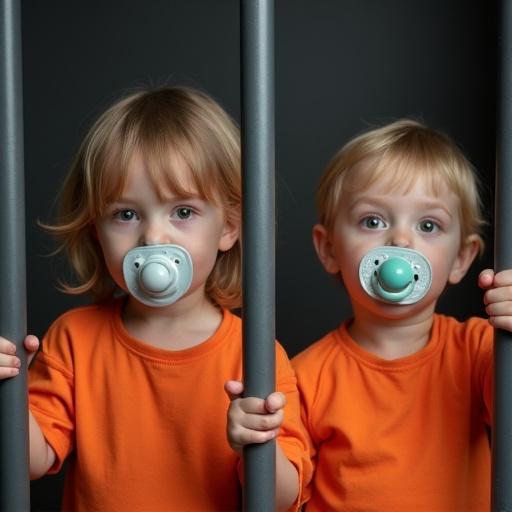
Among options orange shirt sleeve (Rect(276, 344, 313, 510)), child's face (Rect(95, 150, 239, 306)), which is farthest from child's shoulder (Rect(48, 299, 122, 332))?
orange shirt sleeve (Rect(276, 344, 313, 510))

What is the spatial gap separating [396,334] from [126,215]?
38 centimetres

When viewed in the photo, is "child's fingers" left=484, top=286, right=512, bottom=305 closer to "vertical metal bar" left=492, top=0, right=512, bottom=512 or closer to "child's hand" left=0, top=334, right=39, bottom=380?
"vertical metal bar" left=492, top=0, right=512, bottom=512

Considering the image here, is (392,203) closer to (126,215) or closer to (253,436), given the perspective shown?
(126,215)

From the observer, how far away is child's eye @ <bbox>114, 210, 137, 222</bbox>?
1170 mm

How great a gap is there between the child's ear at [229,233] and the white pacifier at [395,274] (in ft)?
0.61

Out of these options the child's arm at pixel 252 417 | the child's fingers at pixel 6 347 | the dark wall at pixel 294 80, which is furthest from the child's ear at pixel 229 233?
the dark wall at pixel 294 80

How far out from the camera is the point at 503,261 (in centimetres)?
80

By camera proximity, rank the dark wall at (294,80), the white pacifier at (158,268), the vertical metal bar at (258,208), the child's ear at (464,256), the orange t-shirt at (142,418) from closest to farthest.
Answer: the vertical metal bar at (258,208), the white pacifier at (158,268), the orange t-shirt at (142,418), the child's ear at (464,256), the dark wall at (294,80)

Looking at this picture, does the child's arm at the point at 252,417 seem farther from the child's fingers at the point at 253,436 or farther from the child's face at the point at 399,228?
the child's face at the point at 399,228

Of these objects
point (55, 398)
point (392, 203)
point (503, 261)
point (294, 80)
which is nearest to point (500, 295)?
point (503, 261)

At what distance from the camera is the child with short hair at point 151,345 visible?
1.16 m

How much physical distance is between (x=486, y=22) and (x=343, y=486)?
0.94m

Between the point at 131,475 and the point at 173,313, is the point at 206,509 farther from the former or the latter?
the point at 173,313

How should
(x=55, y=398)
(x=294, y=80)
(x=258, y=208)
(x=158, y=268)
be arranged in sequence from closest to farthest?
(x=258, y=208), (x=158, y=268), (x=55, y=398), (x=294, y=80)
